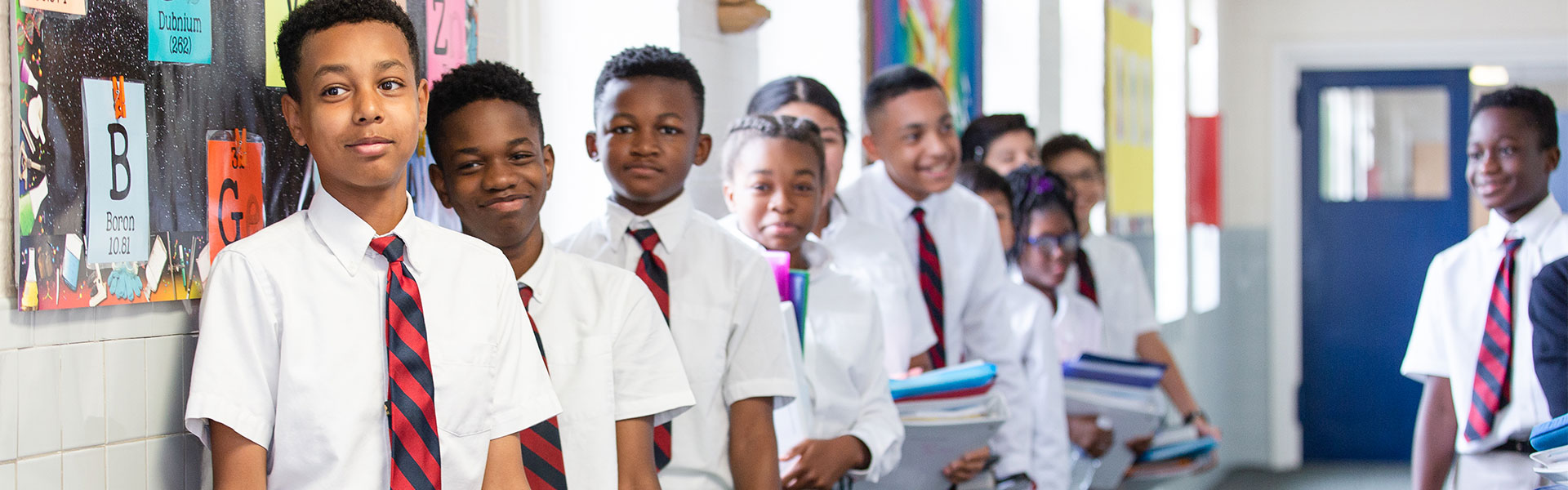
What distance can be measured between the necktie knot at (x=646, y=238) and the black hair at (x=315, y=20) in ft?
1.90

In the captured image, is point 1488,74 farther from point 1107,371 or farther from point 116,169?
point 116,169

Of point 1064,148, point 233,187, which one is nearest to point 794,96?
point 233,187

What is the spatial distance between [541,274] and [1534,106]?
7.15ft

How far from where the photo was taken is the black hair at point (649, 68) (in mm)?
1979

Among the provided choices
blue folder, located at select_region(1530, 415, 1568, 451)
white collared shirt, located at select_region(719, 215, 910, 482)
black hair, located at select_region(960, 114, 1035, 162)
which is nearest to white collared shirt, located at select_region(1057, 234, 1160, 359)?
black hair, located at select_region(960, 114, 1035, 162)

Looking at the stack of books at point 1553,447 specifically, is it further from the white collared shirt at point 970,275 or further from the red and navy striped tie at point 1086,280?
the red and navy striped tie at point 1086,280

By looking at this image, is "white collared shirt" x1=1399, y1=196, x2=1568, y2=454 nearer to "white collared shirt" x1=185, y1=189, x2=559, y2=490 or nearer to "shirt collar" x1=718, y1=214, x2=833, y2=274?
"shirt collar" x1=718, y1=214, x2=833, y2=274

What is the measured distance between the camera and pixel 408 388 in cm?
137

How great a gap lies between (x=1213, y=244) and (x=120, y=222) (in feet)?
21.1

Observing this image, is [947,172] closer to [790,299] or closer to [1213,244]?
[790,299]

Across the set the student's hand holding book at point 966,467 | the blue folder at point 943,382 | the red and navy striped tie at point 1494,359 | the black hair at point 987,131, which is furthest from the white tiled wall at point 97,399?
the black hair at point 987,131

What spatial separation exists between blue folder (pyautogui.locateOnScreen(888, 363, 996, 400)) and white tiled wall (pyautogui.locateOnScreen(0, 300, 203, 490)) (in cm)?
129

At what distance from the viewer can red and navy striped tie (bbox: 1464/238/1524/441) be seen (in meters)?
2.60

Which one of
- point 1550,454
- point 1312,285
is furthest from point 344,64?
point 1312,285
